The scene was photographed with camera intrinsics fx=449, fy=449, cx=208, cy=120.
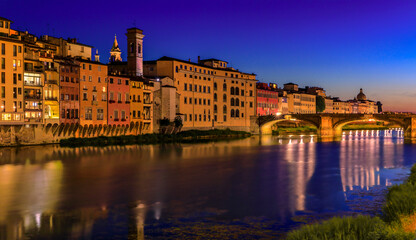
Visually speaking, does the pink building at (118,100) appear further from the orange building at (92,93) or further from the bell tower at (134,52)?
the bell tower at (134,52)

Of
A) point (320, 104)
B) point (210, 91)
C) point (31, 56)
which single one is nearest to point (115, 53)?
point (210, 91)

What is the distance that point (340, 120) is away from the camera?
258ft

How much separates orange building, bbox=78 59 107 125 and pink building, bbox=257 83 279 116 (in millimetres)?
43576

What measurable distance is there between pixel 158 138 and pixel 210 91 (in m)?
21.3

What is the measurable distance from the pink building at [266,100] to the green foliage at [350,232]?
8470cm

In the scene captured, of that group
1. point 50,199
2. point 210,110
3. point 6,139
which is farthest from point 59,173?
point 210,110

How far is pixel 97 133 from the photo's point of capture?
55594mm

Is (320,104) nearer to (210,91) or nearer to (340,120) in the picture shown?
(340,120)

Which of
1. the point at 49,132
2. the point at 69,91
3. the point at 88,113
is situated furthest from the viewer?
the point at 88,113

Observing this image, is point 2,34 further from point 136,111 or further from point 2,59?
point 136,111

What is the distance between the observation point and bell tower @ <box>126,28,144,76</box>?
66.7m

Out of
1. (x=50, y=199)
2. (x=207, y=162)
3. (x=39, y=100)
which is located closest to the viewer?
(x=50, y=199)

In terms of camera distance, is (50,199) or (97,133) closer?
(50,199)

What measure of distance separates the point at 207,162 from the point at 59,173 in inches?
464
